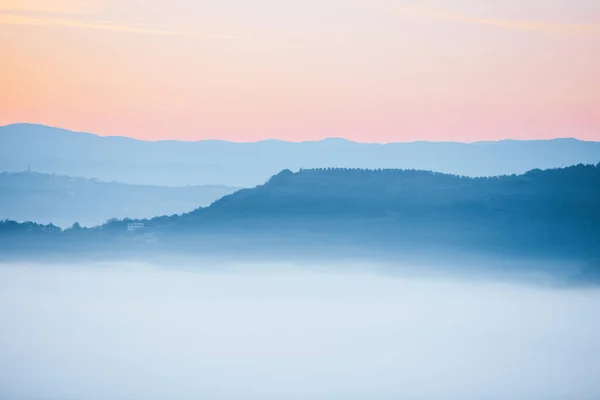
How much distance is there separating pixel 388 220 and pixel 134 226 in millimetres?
3416

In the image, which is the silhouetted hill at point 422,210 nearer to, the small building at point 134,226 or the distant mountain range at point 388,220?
the distant mountain range at point 388,220

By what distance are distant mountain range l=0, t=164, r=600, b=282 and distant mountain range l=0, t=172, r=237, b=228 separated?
0.66 ft

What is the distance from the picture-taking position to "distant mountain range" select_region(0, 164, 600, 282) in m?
12.8

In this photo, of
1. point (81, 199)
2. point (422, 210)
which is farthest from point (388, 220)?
point (81, 199)

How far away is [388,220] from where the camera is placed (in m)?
13.6

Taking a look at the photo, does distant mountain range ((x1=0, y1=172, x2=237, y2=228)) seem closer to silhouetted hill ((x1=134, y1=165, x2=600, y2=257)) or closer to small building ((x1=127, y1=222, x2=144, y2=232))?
small building ((x1=127, y1=222, x2=144, y2=232))

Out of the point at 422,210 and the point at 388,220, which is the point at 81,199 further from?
the point at 422,210

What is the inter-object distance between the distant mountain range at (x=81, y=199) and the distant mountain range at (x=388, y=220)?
0.20 metres

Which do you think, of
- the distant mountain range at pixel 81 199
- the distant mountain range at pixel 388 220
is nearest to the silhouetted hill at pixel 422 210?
the distant mountain range at pixel 388 220

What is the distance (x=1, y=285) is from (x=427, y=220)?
224 inches

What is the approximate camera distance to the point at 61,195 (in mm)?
12547

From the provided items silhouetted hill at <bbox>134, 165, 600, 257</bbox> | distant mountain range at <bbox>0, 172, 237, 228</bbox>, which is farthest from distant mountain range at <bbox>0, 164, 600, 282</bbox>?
distant mountain range at <bbox>0, 172, 237, 228</bbox>

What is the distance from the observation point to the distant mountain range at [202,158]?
40.7ft

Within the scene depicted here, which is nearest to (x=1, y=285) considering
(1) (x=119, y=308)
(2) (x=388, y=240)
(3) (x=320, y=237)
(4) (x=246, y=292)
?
(1) (x=119, y=308)
